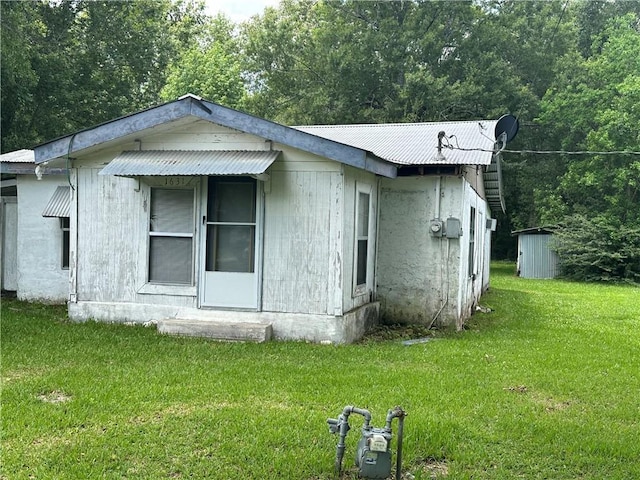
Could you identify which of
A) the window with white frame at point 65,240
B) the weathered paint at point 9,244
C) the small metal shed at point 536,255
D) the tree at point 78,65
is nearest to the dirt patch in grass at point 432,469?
the window with white frame at point 65,240

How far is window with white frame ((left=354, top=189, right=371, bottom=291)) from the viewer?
797 centimetres

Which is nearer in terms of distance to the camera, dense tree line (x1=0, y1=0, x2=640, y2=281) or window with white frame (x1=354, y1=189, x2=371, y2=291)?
window with white frame (x1=354, y1=189, x2=371, y2=291)

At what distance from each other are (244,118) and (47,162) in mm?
2968

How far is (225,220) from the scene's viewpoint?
7625 mm

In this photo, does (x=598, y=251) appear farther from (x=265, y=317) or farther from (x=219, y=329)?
(x=219, y=329)

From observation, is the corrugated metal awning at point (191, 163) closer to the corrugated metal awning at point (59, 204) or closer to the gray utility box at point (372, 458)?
the corrugated metal awning at point (59, 204)

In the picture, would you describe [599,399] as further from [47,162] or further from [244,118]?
[47,162]

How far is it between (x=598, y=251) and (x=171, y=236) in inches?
697

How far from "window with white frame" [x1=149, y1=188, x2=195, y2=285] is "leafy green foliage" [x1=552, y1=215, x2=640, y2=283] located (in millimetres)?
17175

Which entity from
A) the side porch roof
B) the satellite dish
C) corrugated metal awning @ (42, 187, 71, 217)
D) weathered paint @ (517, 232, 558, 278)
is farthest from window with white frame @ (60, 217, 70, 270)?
weathered paint @ (517, 232, 558, 278)

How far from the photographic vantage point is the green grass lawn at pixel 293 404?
3.64 metres

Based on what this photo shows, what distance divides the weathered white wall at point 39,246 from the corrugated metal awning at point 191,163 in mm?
3019

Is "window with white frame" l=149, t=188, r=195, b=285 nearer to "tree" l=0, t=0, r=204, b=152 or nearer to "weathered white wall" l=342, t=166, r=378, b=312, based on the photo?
"weathered white wall" l=342, t=166, r=378, b=312

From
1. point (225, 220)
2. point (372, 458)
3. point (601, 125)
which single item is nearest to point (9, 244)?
point (225, 220)
